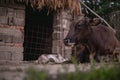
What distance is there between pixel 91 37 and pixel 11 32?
282 centimetres

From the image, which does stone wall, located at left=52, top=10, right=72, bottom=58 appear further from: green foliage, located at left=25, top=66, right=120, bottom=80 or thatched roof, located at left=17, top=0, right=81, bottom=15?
green foliage, located at left=25, top=66, right=120, bottom=80

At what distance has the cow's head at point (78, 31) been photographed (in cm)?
892

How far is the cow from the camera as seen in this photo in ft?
29.6

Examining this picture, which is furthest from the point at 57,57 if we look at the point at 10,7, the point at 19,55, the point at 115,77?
the point at 115,77

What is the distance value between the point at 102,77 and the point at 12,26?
8725 mm

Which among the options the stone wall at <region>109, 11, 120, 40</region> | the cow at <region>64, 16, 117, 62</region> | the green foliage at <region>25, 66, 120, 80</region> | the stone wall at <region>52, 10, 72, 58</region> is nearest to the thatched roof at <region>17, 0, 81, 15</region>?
the stone wall at <region>52, 10, 72, 58</region>

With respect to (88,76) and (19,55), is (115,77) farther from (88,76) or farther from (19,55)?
(19,55)

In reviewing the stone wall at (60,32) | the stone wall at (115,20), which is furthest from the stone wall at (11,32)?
the stone wall at (115,20)

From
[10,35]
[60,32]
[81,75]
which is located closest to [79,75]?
[81,75]

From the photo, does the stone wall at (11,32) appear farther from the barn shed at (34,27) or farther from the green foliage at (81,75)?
the green foliage at (81,75)

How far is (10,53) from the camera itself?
1094 centimetres

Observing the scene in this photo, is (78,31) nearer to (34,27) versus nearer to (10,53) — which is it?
(10,53)

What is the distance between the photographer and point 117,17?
1516 cm

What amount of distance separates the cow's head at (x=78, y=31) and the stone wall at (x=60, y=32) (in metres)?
3.20
